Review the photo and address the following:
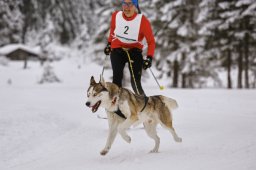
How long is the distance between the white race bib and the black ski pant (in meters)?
0.20

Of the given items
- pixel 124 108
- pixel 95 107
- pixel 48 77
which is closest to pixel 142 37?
pixel 124 108

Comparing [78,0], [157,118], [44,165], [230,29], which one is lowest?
[44,165]

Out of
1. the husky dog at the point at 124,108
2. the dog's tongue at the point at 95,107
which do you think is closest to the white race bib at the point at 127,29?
the husky dog at the point at 124,108

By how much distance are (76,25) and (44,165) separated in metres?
54.0

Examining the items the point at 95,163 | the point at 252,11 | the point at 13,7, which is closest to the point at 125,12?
the point at 95,163

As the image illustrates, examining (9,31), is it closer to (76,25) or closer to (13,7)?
(13,7)

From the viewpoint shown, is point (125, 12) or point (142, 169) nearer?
point (142, 169)

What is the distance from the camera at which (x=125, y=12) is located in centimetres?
602

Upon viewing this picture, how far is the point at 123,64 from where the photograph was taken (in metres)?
6.26

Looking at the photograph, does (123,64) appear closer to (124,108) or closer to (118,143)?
(124,108)

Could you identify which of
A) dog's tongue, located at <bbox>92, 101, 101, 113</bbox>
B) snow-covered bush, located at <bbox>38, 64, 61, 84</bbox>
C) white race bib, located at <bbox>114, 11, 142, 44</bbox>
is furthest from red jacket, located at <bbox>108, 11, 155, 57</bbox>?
snow-covered bush, located at <bbox>38, 64, 61, 84</bbox>

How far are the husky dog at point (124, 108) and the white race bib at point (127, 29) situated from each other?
1.01m

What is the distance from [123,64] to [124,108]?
112 centimetres

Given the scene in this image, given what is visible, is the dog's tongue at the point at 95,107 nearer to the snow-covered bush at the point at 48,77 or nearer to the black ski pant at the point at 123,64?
the black ski pant at the point at 123,64
